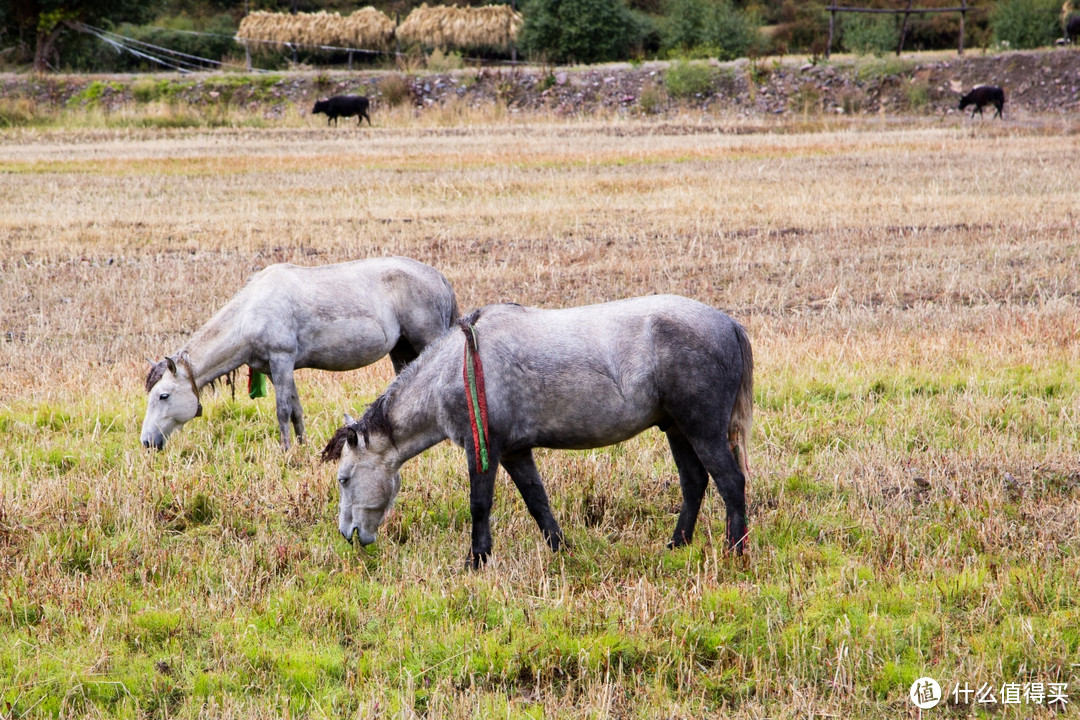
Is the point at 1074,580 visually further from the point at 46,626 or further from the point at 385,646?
the point at 46,626

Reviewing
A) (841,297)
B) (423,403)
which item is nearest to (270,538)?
(423,403)

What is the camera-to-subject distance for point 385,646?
4.92 metres

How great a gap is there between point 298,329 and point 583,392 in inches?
140

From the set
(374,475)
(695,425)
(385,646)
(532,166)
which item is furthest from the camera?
(532,166)

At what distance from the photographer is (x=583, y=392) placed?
5770 mm

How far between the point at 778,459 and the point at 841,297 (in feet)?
18.7

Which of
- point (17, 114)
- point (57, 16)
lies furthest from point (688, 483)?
point (57, 16)

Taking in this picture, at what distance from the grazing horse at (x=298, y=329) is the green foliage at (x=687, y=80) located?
1309 inches

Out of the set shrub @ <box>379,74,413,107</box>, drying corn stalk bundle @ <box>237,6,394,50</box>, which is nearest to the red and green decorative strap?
shrub @ <box>379,74,413,107</box>

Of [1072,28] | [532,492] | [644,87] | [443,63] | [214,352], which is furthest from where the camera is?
[443,63]

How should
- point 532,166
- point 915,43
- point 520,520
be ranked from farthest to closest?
point 915,43 < point 532,166 < point 520,520

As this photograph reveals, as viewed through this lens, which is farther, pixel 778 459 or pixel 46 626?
pixel 778 459

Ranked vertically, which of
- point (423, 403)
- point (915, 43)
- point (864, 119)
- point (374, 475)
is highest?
point (915, 43)

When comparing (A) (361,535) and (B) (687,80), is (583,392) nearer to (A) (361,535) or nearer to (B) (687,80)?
(A) (361,535)
